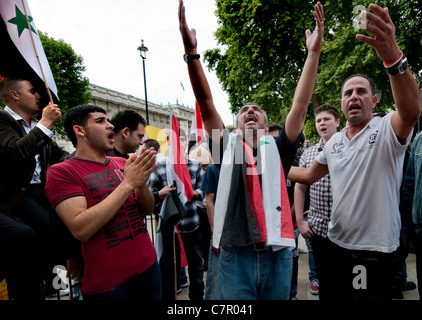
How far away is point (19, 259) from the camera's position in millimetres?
2051

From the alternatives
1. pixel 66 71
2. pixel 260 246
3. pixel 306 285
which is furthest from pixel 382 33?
pixel 66 71

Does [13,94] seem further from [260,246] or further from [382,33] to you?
[382,33]

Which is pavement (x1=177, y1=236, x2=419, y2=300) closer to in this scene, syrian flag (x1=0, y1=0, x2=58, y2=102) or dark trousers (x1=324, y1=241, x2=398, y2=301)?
dark trousers (x1=324, y1=241, x2=398, y2=301)

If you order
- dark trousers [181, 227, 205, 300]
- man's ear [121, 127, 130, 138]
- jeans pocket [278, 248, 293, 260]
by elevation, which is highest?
man's ear [121, 127, 130, 138]

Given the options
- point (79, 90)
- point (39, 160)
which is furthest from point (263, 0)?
point (79, 90)

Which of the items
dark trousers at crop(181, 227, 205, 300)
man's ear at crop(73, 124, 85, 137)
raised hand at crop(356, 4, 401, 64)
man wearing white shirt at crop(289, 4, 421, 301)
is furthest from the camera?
dark trousers at crop(181, 227, 205, 300)

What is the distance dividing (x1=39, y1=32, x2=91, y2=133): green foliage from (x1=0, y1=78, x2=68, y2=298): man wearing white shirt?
78.7 feet

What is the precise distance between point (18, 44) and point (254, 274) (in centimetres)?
279

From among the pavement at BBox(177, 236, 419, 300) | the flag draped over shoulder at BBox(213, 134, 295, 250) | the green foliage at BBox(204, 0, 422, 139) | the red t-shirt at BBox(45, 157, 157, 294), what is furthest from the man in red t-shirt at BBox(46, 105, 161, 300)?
the green foliage at BBox(204, 0, 422, 139)

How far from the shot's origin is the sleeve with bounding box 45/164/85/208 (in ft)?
5.41

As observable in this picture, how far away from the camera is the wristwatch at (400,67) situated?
1493 millimetres

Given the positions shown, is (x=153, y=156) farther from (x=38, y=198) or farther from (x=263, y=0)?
(x=263, y=0)

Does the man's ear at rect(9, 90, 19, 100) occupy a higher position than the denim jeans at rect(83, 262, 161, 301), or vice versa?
the man's ear at rect(9, 90, 19, 100)

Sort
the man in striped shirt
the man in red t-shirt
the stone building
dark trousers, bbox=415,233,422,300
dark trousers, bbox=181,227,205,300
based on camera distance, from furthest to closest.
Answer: the stone building
dark trousers, bbox=181,227,205,300
the man in striped shirt
dark trousers, bbox=415,233,422,300
the man in red t-shirt
